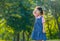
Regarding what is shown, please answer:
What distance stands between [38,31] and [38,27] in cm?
5

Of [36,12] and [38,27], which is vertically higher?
[36,12]

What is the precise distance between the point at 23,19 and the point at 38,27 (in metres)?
0.20

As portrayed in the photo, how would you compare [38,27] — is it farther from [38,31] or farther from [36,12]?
[36,12]

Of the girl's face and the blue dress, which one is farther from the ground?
the girl's face

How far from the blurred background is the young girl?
0.04 m

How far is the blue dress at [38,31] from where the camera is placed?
105 inches

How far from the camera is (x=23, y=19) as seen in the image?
2660 mm

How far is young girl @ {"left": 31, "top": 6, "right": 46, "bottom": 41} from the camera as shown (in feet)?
8.73

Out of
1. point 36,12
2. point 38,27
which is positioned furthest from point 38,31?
point 36,12

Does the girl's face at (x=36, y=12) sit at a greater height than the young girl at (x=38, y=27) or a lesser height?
greater

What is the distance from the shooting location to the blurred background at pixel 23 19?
263 cm

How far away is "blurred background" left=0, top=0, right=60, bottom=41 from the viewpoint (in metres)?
2.63

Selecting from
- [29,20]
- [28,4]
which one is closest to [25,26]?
[29,20]

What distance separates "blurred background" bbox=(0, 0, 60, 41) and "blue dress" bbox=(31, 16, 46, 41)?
47 millimetres
